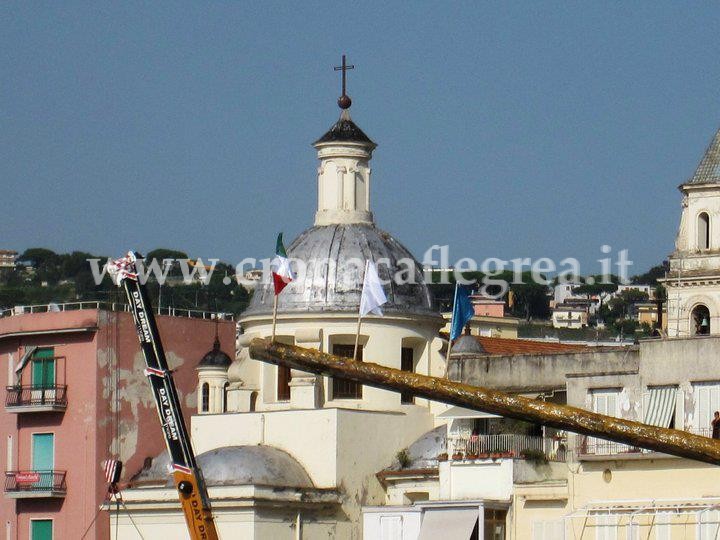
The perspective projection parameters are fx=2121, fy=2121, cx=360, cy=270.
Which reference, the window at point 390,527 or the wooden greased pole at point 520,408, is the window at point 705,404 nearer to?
the window at point 390,527

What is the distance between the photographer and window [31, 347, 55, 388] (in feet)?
202

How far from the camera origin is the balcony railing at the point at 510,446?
46.7m

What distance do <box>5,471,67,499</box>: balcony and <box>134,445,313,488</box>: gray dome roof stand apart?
6.14 m

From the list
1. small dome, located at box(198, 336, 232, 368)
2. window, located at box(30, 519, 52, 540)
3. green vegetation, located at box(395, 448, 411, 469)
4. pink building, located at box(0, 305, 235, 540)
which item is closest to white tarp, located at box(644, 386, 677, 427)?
A: green vegetation, located at box(395, 448, 411, 469)

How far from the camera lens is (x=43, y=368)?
204 ft

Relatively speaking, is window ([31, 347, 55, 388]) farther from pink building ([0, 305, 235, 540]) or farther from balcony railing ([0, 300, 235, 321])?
balcony railing ([0, 300, 235, 321])

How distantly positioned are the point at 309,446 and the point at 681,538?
1491 cm

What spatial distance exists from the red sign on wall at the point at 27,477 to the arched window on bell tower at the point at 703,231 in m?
22.2

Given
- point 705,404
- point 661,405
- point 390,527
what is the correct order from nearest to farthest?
point 705,404 → point 661,405 → point 390,527

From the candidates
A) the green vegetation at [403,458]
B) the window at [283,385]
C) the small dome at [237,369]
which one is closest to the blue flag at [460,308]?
the green vegetation at [403,458]

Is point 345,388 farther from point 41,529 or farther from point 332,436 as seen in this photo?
point 41,529

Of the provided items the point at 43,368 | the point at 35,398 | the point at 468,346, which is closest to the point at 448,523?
the point at 468,346

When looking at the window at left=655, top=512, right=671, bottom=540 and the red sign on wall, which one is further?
the red sign on wall

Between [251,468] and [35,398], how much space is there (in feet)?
35.5
